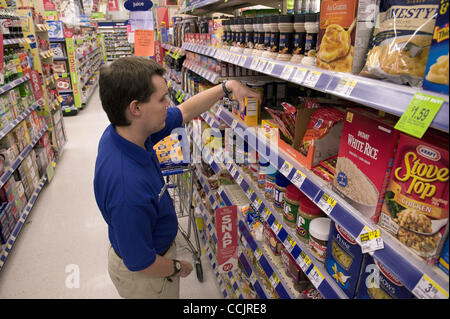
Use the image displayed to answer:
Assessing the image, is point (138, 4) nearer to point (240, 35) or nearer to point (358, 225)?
point (240, 35)

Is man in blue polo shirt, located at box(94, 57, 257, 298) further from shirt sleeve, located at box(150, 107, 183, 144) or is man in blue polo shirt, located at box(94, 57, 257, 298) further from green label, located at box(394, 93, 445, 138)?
green label, located at box(394, 93, 445, 138)

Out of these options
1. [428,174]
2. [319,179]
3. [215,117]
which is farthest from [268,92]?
[428,174]

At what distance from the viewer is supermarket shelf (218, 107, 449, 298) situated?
70 cm

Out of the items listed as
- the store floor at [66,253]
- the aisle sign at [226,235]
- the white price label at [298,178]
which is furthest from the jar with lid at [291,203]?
the store floor at [66,253]

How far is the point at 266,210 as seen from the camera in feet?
5.12

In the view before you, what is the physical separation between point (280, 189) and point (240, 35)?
3.09ft

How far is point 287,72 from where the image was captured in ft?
3.70

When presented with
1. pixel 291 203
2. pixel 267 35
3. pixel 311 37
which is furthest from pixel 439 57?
pixel 267 35

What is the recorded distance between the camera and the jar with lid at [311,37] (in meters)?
1.14

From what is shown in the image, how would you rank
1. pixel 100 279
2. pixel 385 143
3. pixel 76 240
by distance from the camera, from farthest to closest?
pixel 76 240 < pixel 100 279 < pixel 385 143

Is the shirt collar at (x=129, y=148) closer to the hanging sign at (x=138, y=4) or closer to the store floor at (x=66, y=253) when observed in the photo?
the store floor at (x=66, y=253)

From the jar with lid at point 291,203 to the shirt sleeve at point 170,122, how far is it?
2.59 ft
